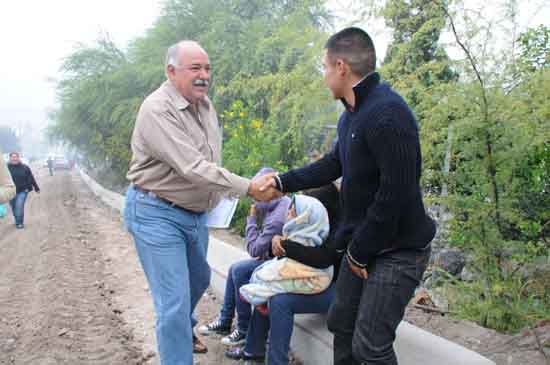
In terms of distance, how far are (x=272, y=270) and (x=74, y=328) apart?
94.4 inches

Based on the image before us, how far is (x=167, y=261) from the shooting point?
310 cm

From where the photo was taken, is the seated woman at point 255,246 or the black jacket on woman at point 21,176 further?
the black jacket on woman at point 21,176

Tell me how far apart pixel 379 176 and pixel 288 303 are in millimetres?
1308

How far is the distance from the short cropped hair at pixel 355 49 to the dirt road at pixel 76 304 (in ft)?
8.11

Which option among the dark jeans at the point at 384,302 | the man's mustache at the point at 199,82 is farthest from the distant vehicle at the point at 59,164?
the dark jeans at the point at 384,302

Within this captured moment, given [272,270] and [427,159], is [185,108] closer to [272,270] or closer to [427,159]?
[272,270]

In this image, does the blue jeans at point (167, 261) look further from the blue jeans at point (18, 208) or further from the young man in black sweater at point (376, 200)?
the blue jeans at point (18, 208)

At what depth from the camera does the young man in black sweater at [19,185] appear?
→ 12.9 metres

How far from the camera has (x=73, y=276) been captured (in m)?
7.08

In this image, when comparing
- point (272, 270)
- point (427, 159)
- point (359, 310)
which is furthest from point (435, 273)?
point (359, 310)

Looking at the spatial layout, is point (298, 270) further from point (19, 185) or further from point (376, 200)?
point (19, 185)

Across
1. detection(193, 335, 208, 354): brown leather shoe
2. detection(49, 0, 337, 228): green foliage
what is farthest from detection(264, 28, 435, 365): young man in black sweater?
detection(49, 0, 337, 228): green foliage

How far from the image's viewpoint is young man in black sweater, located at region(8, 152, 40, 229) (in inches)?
509

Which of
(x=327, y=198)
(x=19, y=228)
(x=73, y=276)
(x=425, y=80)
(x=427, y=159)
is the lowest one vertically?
(x=19, y=228)
